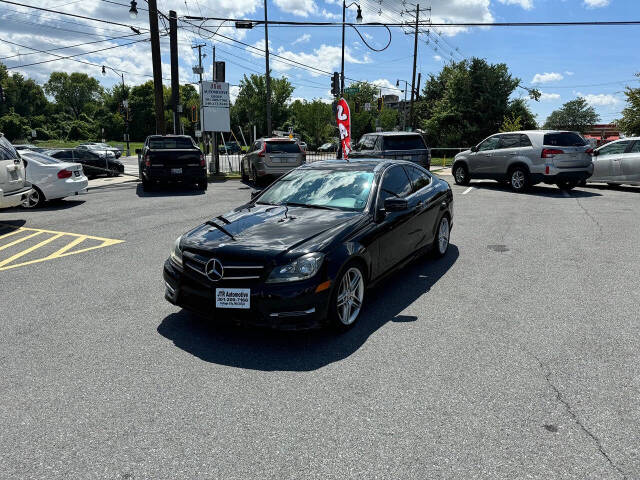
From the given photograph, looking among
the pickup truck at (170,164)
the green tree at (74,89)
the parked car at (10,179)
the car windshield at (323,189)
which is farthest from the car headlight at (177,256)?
the green tree at (74,89)

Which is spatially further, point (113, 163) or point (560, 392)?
point (113, 163)

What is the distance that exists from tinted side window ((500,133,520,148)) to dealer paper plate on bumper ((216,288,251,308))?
1330 centimetres

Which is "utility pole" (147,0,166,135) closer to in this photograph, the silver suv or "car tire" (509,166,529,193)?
the silver suv

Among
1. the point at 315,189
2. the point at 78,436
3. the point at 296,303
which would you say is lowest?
the point at 78,436

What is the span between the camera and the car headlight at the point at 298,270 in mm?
3939

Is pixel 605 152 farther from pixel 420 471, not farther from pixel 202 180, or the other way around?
pixel 420 471

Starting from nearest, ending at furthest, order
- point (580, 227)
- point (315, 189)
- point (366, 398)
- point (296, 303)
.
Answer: point (366, 398)
point (296, 303)
point (315, 189)
point (580, 227)

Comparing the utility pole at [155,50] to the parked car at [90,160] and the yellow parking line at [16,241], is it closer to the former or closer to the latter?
the parked car at [90,160]

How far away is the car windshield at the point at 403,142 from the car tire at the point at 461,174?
2764 mm

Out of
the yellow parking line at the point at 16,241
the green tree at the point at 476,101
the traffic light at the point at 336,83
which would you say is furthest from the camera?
the green tree at the point at 476,101

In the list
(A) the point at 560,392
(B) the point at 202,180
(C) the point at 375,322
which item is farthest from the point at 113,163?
(A) the point at 560,392

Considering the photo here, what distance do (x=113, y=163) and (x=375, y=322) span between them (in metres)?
22.2

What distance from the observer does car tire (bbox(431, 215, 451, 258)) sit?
6.88 m

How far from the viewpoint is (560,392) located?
3389mm
